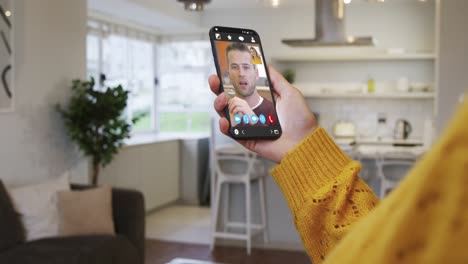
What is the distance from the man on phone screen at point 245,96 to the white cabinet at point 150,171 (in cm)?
476

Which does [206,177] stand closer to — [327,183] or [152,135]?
[152,135]

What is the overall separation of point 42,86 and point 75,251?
1.62 metres

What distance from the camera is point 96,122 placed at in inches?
174

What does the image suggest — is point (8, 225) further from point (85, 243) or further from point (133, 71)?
point (133, 71)

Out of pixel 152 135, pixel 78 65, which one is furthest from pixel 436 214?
pixel 152 135

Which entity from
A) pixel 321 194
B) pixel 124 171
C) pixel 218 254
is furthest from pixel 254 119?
pixel 124 171

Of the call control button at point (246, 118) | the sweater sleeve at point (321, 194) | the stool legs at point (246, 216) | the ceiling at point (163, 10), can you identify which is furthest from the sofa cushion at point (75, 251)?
the ceiling at point (163, 10)

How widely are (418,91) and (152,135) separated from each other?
11.8 feet

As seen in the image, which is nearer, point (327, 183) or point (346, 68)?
point (327, 183)

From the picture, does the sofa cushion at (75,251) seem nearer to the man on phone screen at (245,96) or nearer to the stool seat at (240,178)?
the stool seat at (240,178)

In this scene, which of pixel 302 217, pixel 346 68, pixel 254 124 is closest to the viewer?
pixel 302 217

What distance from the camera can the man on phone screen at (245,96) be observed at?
1035 mm

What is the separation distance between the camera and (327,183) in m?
0.83

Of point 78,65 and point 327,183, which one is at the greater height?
point 78,65
